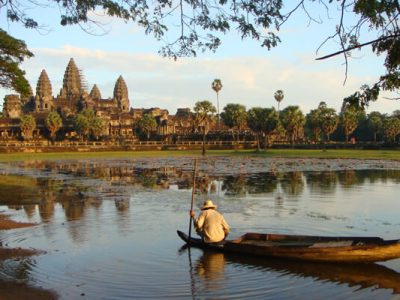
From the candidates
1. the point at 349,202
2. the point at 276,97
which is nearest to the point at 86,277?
the point at 349,202

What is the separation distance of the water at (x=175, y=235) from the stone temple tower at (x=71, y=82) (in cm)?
14172

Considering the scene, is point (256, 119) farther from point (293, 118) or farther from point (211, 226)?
point (211, 226)

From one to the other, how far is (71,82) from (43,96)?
13456 millimetres

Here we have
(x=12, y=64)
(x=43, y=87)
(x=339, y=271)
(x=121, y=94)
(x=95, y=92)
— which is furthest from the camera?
(x=95, y=92)

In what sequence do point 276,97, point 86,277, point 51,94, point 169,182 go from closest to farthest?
point 86,277 → point 169,182 → point 276,97 → point 51,94

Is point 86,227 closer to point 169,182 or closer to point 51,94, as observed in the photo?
point 169,182

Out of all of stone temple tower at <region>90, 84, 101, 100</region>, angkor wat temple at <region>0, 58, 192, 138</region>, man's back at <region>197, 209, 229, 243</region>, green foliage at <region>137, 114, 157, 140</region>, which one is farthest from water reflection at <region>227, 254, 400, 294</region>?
stone temple tower at <region>90, 84, 101, 100</region>

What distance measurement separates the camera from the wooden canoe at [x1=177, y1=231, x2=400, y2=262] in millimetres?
11055

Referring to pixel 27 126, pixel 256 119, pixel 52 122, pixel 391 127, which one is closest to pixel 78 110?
pixel 27 126

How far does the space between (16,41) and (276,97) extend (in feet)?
315

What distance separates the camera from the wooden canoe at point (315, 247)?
435 inches

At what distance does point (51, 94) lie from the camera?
16288 cm

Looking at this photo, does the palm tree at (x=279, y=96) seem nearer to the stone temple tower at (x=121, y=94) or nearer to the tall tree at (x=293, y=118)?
the tall tree at (x=293, y=118)

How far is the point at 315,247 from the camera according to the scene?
452 inches
